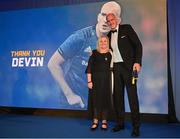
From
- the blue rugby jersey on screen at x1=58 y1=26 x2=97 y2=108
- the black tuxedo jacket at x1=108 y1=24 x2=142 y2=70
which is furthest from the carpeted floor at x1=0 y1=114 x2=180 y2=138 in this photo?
the black tuxedo jacket at x1=108 y1=24 x2=142 y2=70

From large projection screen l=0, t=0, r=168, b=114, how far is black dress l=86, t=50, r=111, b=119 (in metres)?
0.82

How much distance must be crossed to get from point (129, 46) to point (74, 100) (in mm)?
1532

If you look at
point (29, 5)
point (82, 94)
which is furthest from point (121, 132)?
point (29, 5)

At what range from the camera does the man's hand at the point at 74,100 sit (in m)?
4.44

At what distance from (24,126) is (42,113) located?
100 cm

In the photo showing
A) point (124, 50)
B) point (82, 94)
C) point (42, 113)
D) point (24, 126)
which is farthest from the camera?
point (42, 113)

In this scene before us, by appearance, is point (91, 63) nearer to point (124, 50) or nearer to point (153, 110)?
point (124, 50)

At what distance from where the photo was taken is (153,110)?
403cm

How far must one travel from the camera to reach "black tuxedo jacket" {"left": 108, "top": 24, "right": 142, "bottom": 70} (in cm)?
329

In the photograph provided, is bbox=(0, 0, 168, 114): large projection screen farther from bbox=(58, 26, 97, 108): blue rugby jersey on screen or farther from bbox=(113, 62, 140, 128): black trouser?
bbox=(113, 62, 140, 128): black trouser

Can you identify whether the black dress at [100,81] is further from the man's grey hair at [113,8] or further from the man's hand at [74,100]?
the man's grey hair at [113,8]

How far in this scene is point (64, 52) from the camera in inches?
182

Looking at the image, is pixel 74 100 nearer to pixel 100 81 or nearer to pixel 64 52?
pixel 64 52

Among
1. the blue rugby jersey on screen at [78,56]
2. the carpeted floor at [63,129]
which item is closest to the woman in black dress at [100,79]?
the carpeted floor at [63,129]
